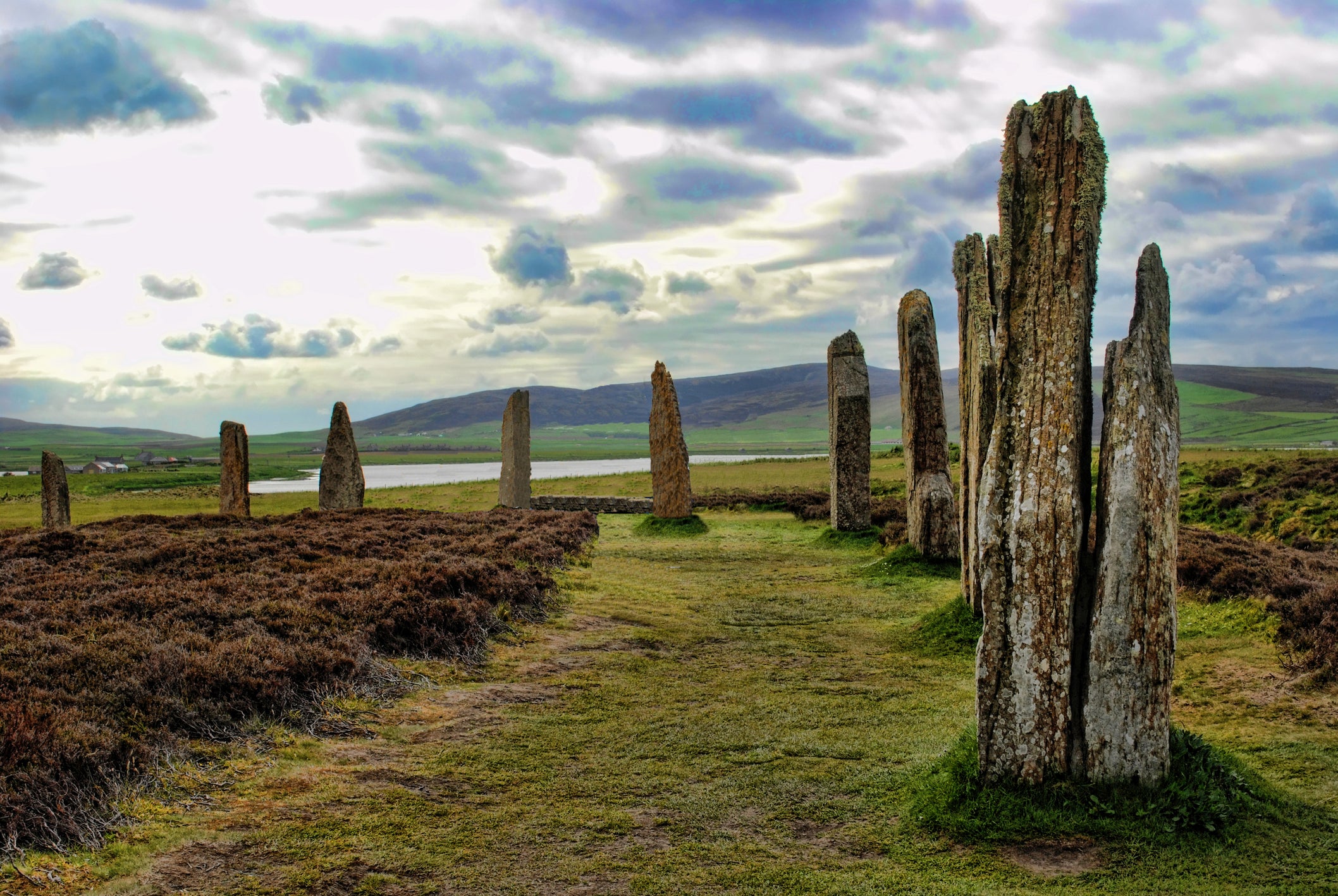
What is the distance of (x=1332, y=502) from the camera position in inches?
776

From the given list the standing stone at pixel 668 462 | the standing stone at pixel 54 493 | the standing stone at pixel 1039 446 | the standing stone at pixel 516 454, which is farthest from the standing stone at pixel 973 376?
the standing stone at pixel 54 493

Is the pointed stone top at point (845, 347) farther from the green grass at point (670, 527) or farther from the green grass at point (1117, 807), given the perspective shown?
the green grass at point (1117, 807)

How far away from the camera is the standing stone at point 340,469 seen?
25.9m

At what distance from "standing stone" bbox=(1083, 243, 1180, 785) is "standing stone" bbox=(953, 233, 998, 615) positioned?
1.15 meters

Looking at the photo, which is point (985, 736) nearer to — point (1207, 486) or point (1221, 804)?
point (1221, 804)

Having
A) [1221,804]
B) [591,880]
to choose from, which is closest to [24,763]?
[591,880]

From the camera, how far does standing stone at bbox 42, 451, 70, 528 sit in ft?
78.6

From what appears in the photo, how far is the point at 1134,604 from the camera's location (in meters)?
6.61

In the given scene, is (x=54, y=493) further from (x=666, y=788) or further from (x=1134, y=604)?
(x=1134, y=604)

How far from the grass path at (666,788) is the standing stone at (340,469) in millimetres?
15464

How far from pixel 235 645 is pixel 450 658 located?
102 inches

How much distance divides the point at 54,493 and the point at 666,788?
2347 centimetres

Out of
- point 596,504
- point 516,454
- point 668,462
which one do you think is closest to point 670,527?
point 668,462

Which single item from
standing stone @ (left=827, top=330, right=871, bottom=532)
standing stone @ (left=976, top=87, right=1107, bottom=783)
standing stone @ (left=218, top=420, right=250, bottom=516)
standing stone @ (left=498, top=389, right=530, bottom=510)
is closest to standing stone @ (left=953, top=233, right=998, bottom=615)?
standing stone @ (left=976, top=87, right=1107, bottom=783)
